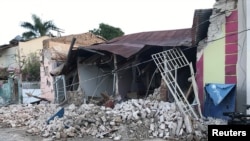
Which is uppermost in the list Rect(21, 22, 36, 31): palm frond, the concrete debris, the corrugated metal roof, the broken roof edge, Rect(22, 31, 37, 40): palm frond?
Rect(21, 22, 36, 31): palm frond

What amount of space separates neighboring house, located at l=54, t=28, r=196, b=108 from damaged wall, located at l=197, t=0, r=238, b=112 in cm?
99

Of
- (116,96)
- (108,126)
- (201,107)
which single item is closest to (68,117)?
(108,126)

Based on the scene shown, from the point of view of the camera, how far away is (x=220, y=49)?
1033cm

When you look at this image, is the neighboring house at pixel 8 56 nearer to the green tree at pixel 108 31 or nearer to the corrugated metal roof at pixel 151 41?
the green tree at pixel 108 31

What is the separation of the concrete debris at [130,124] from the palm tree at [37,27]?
76.6 feet

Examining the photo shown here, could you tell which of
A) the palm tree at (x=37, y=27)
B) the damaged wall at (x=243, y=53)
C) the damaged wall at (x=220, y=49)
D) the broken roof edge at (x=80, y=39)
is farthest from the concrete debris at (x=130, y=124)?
the palm tree at (x=37, y=27)

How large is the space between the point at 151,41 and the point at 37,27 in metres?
22.4

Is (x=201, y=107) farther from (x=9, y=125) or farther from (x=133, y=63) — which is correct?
(x=9, y=125)

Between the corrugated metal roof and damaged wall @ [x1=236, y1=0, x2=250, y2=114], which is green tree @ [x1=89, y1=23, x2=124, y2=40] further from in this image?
damaged wall @ [x1=236, y1=0, x2=250, y2=114]

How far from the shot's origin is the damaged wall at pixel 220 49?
32.8 feet

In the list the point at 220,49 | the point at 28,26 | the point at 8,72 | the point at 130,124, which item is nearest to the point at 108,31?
the point at 28,26

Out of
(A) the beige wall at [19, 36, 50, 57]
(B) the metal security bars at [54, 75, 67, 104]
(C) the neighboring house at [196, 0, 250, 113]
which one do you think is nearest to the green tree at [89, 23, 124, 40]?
(A) the beige wall at [19, 36, 50, 57]

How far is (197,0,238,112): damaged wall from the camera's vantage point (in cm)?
998

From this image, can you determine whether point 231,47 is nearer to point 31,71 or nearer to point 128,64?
point 128,64
